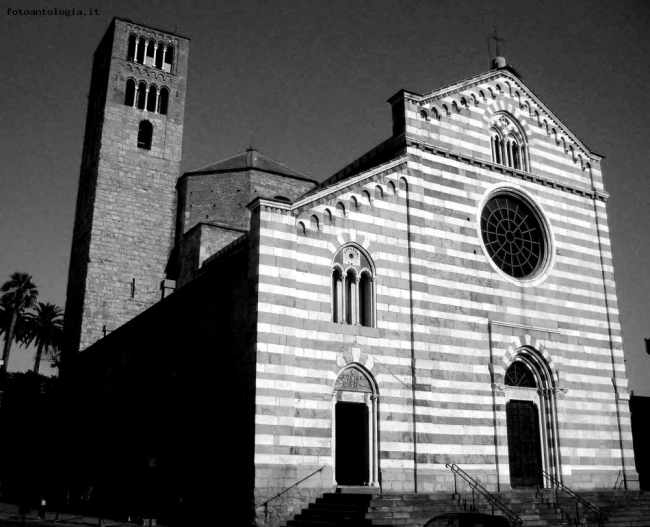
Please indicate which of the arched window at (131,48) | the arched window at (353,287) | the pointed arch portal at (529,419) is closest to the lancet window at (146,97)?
the arched window at (131,48)

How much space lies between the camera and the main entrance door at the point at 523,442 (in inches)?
861

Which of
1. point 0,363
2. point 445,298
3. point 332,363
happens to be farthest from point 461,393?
point 0,363

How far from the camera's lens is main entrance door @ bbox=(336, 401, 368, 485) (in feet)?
63.1

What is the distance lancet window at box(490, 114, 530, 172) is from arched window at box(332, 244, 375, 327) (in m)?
7.45

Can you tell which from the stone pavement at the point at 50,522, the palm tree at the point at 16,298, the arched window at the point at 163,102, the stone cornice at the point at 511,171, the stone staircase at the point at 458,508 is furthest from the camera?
the palm tree at the point at 16,298

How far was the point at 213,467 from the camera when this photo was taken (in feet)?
64.8

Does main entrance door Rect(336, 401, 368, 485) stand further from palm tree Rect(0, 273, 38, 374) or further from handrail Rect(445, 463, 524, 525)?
palm tree Rect(0, 273, 38, 374)

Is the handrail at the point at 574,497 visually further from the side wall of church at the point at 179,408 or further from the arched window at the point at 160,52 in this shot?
the arched window at the point at 160,52

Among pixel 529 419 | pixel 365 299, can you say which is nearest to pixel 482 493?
pixel 529 419

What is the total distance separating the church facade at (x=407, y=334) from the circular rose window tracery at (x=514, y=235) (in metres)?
0.06

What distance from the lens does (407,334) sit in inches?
806

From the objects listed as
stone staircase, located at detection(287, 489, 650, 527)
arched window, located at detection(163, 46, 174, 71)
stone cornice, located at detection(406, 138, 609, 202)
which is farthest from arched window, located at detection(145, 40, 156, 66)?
stone staircase, located at detection(287, 489, 650, 527)

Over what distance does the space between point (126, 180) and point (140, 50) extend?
9.37 meters

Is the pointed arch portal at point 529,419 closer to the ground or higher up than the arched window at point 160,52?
closer to the ground
